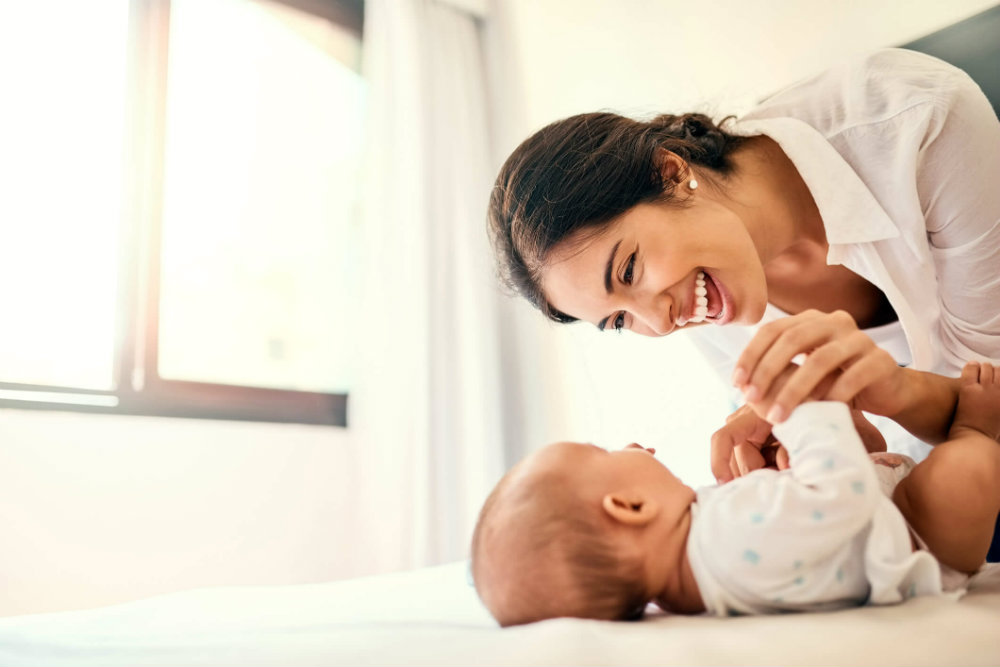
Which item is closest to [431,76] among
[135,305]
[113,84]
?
[113,84]

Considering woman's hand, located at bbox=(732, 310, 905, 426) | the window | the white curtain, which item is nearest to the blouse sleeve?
woman's hand, located at bbox=(732, 310, 905, 426)

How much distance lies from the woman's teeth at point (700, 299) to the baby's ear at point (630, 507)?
0.51 meters

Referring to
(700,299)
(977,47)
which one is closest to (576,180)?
(700,299)

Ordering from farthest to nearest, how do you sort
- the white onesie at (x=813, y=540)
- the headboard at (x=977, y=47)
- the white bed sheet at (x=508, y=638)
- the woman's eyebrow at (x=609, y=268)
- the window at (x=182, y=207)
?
1. the window at (x=182, y=207)
2. the headboard at (x=977, y=47)
3. the woman's eyebrow at (x=609, y=268)
4. the white onesie at (x=813, y=540)
5. the white bed sheet at (x=508, y=638)

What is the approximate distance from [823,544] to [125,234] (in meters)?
2.35

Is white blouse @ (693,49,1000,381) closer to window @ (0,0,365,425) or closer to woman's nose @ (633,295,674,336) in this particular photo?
woman's nose @ (633,295,674,336)

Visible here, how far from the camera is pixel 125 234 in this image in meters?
2.47

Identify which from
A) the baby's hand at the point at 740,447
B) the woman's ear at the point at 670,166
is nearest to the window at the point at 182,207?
the woman's ear at the point at 670,166

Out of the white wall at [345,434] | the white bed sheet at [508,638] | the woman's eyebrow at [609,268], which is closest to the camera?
the white bed sheet at [508,638]

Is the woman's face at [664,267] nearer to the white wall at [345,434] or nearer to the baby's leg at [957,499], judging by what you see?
the baby's leg at [957,499]

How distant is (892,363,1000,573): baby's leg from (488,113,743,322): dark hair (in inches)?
22.9

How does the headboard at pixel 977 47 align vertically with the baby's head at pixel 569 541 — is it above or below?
above

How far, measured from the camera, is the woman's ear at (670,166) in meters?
1.31

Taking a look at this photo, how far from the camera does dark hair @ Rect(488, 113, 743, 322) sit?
1.26 m
